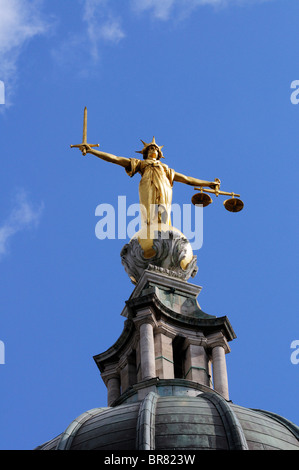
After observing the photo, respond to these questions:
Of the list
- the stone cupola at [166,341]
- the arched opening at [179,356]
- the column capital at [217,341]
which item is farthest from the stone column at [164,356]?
Result: the column capital at [217,341]

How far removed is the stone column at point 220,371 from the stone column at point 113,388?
14.9 ft

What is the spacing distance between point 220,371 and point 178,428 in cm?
991

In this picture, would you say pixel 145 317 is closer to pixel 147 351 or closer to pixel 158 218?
pixel 147 351

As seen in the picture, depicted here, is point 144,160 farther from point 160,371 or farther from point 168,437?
point 168,437

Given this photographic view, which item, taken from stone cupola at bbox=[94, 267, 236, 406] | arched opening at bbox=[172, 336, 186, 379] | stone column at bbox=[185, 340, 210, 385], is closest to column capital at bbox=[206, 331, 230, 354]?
stone cupola at bbox=[94, 267, 236, 406]

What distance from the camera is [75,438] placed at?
58.8m

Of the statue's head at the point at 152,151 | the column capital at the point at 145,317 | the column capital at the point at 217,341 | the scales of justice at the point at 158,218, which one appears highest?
the statue's head at the point at 152,151

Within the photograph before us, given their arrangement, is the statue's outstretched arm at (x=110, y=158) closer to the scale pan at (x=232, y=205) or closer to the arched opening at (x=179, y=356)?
the scale pan at (x=232, y=205)

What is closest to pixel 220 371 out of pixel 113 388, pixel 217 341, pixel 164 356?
pixel 217 341

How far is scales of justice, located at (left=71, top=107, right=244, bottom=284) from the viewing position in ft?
229

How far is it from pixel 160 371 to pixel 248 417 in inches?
268

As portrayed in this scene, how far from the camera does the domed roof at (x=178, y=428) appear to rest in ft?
185
